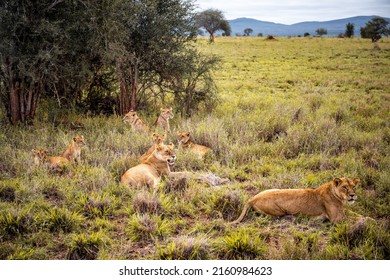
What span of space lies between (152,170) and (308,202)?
9.35 feet

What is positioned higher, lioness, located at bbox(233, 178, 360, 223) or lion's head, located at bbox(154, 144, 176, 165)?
lion's head, located at bbox(154, 144, 176, 165)

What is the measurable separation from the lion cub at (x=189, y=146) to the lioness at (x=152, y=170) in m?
0.98

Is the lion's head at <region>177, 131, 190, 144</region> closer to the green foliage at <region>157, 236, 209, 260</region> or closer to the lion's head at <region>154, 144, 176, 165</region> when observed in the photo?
the lion's head at <region>154, 144, 176, 165</region>

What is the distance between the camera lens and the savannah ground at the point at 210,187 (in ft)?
15.7

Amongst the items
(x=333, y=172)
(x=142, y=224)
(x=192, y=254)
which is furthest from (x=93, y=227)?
(x=333, y=172)

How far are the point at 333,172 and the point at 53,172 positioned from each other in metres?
5.26

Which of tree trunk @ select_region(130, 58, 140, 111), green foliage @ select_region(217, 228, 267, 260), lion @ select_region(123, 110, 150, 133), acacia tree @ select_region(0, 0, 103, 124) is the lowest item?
green foliage @ select_region(217, 228, 267, 260)

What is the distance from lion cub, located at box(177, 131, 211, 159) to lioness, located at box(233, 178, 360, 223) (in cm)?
260

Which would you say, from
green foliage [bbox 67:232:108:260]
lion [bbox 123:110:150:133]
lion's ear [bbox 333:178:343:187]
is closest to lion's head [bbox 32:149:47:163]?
lion [bbox 123:110:150:133]

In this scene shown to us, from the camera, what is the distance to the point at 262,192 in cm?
598

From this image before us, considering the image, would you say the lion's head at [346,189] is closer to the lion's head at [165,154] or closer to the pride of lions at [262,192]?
the pride of lions at [262,192]

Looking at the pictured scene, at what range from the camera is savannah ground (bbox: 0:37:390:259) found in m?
4.79

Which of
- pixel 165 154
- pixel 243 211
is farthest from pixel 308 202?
pixel 165 154

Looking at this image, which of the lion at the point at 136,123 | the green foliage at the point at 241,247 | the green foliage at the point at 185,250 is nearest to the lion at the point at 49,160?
→ the lion at the point at 136,123
